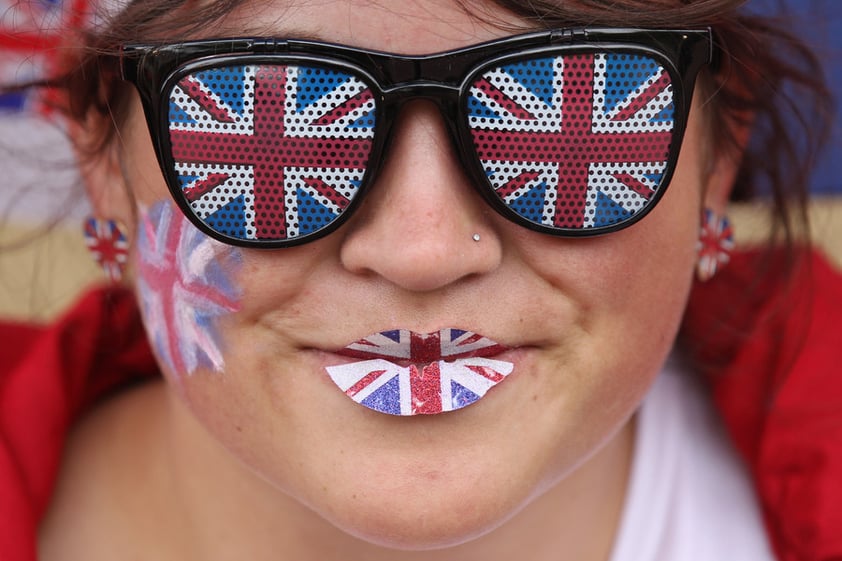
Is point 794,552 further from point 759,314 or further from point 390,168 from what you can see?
point 390,168

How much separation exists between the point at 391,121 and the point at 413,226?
5.7 inches

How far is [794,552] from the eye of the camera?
6.59 ft

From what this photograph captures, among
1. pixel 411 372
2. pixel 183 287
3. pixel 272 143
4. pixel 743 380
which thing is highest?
pixel 272 143

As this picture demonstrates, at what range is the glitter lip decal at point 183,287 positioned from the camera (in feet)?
5.08

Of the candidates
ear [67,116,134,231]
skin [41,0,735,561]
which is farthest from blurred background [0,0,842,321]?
skin [41,0,735,561]

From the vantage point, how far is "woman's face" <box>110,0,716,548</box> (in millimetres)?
1428

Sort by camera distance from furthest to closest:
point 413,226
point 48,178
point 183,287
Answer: point 48,178 < point 183,287 < point 413,226

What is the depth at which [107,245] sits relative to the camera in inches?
73.9

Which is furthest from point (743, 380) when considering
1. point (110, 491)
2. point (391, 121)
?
point (110, 491)

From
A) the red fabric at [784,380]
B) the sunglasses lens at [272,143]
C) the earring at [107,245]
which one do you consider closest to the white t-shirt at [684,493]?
the red fabric at [784,380]

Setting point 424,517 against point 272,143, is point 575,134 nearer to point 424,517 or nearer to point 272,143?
point 272,143

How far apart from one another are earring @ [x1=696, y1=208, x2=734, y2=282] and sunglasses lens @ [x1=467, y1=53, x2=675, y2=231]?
0.38m

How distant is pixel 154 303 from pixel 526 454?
0.65m

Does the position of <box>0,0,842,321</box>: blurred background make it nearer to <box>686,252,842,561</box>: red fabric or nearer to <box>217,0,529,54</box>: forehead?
<box>686,252,842,561</box>: red fabric
